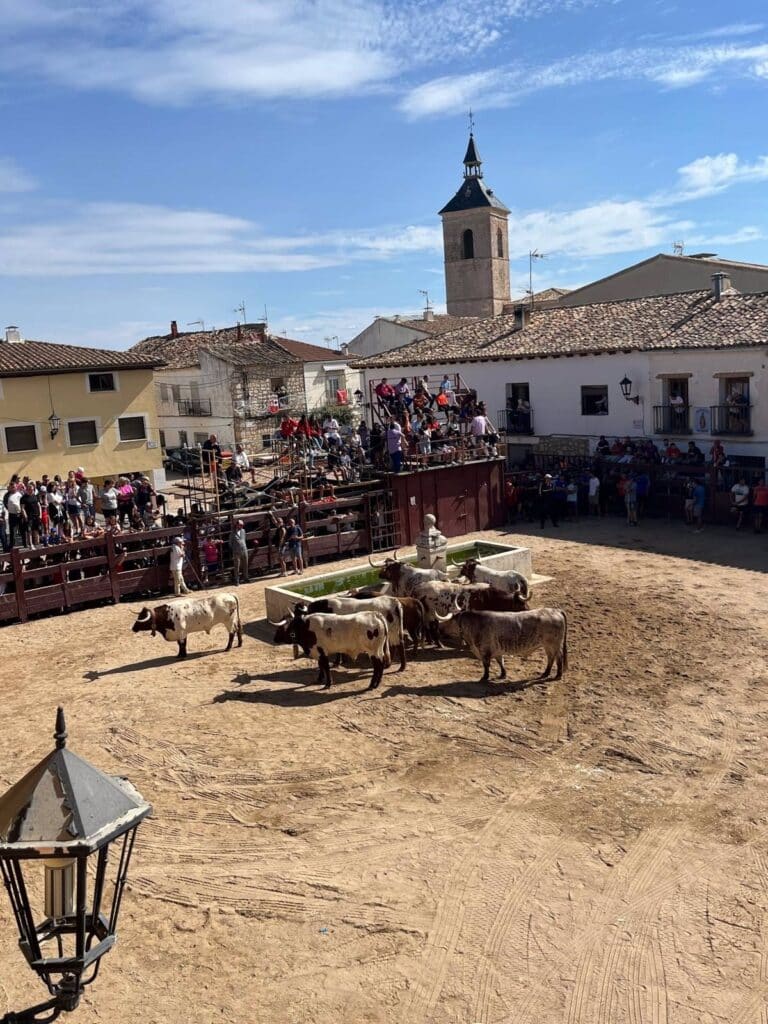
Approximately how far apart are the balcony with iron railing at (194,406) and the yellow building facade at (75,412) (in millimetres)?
15870

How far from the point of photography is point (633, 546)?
2402cm

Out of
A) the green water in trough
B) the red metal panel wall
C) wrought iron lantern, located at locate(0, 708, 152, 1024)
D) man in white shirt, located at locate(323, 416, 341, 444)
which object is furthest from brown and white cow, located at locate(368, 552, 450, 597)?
wrought iron lantern, located at locate(0, 708, 152, 1024)

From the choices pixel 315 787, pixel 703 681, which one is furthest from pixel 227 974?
pixel 703 681

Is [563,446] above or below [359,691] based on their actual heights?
above

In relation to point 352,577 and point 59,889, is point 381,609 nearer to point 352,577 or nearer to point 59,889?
point 352,577

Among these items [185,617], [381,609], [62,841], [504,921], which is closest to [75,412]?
[185,617]

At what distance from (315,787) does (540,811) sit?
9.05 feet

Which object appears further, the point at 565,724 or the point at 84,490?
the point at 84,490

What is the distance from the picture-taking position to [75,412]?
32281 millimetres

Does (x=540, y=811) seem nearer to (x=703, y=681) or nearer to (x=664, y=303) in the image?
(x=703, y=681)

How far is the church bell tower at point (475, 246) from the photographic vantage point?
68812 millimetres

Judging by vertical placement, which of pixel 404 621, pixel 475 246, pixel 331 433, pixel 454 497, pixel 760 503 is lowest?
pixel 404 621

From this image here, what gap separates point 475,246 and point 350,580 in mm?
54714

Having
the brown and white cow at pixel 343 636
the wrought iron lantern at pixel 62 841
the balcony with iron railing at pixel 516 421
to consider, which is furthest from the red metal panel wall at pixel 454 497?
the wrought iron lantern at pixel 62 841
